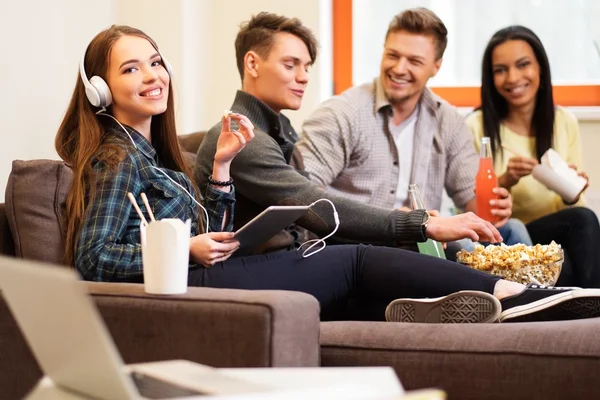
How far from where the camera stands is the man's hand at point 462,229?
7.14ft

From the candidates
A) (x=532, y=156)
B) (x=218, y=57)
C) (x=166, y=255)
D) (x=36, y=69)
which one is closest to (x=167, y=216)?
(x=166, y=255)

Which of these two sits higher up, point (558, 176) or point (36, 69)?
point (36, 69)

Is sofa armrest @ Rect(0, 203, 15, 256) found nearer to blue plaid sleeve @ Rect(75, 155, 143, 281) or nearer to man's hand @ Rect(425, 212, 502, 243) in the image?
blue plaid sleeve @ Rect(75, 155, 143, 281)

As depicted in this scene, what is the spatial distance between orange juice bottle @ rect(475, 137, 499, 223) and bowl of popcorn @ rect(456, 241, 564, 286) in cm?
64

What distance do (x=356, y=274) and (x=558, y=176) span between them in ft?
4.45

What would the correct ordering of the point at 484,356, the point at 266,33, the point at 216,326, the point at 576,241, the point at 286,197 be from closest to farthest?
the point at 216,326 < the point at 484,356 < the point at 286,197 < the point at 266,33 < the point at 576,241

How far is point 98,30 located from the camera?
3.17 m

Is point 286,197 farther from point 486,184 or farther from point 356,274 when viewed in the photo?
point 486,184

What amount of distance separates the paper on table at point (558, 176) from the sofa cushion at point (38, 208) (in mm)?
1805

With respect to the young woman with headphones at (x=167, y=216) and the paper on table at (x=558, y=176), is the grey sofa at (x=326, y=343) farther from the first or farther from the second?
the paper on table at (x=558, y=176)

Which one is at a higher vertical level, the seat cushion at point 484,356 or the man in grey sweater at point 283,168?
the man in grey sweater at point 283,168

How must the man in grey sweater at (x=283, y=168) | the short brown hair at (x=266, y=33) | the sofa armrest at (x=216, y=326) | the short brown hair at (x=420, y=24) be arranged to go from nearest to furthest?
the sofa armrest at (x=216, y=326) < the man in grey sweater at (x=283, y=168) < the short brown hair at (x=266, y=33) < the short brown hair at (x=420, y=24)

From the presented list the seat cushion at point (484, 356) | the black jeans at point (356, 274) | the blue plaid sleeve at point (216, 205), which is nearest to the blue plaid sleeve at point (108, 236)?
the black jeans at point (356, 274)

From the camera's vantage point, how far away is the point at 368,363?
5.51 feet
